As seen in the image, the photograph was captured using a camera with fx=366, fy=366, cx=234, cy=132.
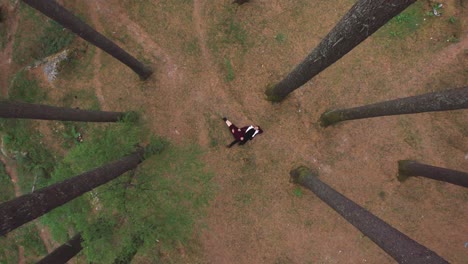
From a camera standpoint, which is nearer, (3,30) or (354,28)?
(354,28)

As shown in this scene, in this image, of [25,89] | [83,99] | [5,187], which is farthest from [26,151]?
[83,99]

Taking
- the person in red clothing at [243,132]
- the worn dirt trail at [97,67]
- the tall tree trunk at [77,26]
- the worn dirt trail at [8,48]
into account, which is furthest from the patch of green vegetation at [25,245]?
the person in red clothing at [243,132]

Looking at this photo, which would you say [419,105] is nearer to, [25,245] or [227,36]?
[227,36]

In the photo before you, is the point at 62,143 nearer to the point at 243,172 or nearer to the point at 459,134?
the point at 243,172

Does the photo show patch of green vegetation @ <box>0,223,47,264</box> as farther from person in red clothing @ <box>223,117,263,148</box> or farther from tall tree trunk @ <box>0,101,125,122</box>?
person in red clothing @ <box>223,117,263,148</box>

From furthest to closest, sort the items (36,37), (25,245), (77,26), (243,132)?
(25,245) < (36,37) < (243,132) < (77,26)

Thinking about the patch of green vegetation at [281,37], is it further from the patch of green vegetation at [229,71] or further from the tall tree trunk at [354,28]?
the tall tree trunk at [354,28]
